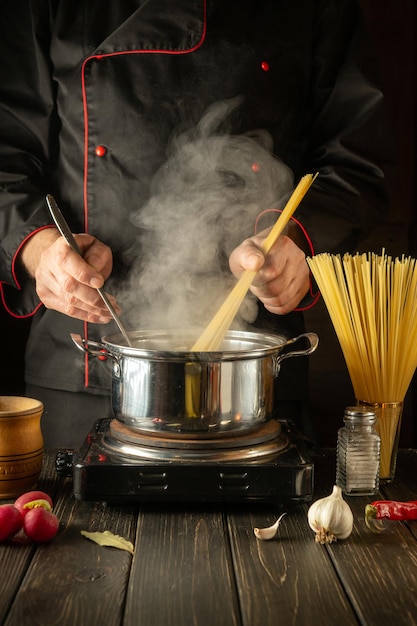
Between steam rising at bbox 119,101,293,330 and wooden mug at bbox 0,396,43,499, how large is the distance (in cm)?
53

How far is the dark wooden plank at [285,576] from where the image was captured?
997 mm

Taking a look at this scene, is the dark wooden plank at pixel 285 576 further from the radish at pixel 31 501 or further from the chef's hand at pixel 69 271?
the chef's hand at pixel 69 271

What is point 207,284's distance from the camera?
6.27ft

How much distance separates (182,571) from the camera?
43.8 inches

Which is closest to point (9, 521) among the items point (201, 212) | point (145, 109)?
point (201, 212)

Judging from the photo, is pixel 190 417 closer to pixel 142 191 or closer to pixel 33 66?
pixel 142 191

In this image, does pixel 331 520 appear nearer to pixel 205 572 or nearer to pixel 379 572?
pixel 379 572

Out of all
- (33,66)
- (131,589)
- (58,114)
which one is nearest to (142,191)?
(58,114)

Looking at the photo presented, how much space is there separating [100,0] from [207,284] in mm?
782

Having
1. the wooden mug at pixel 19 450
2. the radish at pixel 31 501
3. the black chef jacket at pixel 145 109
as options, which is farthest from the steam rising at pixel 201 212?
the radish at pixel 31 501

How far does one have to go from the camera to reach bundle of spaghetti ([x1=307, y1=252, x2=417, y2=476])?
1.48 metres

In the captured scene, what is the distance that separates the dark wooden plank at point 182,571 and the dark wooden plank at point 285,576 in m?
0.02

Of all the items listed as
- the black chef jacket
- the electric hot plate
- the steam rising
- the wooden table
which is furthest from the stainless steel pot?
the black chef jacket

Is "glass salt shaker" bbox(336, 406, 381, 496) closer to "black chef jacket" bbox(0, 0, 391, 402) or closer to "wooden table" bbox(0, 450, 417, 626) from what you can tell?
"wooden table" bbox(0, 450, 417, 626)
